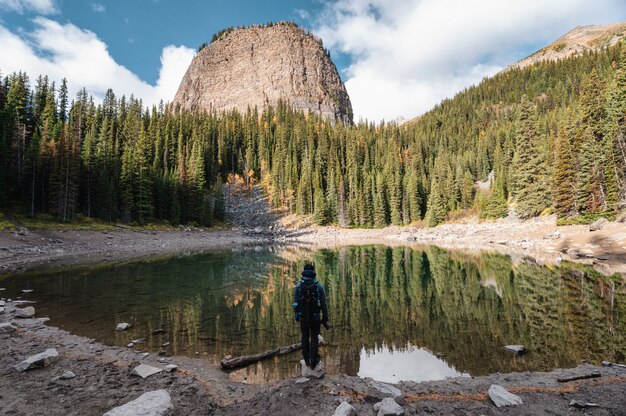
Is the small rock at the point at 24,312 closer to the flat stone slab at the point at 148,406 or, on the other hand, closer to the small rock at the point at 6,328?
the small rock at the point at 6,328

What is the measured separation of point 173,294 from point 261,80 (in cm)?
19315

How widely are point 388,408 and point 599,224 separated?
139 feet

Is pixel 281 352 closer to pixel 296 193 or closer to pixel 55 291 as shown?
pixel 55 291

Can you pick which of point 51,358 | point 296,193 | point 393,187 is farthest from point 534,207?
point 51,358

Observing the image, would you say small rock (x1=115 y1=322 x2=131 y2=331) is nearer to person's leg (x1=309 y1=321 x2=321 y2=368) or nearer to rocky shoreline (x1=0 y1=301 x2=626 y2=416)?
rocky shoreline (x1=0 y1=301 x2=626 y2=416)

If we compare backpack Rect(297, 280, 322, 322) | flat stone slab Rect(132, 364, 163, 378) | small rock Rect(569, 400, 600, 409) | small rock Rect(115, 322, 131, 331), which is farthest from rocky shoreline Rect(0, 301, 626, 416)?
small rock Rect(115, 322, 131, 331)

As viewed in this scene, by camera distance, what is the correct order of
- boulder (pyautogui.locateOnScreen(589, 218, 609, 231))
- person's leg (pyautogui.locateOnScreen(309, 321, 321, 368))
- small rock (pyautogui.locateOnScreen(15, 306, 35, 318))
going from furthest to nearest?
1. boulder (pyautogui.locateOnScreen(589, 218, 609, 231))
2. small rock (pyautogui.locateOnScreen(15, 306, 35, 318))
3. person's leg (pyautogui.locateOnScreen(309, 321, 321, 368))

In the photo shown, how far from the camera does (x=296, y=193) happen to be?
295 ft

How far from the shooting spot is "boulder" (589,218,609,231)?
3420 centimetres

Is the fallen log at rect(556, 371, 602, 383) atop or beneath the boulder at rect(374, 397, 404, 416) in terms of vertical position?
beneath

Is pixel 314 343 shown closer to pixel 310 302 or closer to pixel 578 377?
pixel 310 302

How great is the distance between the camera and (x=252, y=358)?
9.14 m

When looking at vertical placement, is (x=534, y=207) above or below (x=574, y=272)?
above

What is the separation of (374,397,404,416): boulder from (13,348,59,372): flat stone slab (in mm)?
8381
